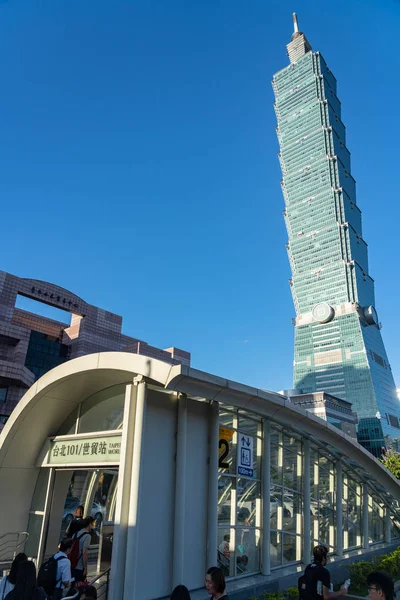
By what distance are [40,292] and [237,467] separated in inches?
1854

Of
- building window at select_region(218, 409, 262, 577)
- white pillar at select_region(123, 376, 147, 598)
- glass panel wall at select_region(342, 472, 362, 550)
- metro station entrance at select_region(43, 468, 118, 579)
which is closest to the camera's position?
white pillar at select_region(123, 376, 147, 598)

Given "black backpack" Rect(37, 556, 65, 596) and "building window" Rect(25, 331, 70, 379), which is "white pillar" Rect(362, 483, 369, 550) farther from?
"building window" Rect(25, 331, 70, 379)

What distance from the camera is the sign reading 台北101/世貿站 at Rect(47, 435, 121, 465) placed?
8.47m

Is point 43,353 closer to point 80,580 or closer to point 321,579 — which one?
point 80,580

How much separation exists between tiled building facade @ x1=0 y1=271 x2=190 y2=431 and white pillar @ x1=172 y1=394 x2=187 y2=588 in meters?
36.6

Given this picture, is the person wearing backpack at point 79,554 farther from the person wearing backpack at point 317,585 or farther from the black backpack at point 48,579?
the person wearing backpack at point 317,585

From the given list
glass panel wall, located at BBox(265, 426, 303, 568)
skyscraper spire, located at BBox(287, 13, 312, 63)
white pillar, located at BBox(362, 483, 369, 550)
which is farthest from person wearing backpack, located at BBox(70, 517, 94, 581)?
skyscraper spire, located at BBox(287, 13, 312, 63)

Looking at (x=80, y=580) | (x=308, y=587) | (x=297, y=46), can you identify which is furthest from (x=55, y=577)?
(x=297, y=46)

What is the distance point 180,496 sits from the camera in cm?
799

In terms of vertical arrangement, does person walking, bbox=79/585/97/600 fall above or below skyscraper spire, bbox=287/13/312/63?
below

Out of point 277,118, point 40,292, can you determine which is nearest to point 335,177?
point 277,118

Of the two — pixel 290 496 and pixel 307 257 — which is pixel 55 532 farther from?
pixel 307 257

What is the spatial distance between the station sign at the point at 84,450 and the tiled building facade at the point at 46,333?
33.4m

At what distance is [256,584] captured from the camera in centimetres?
888
